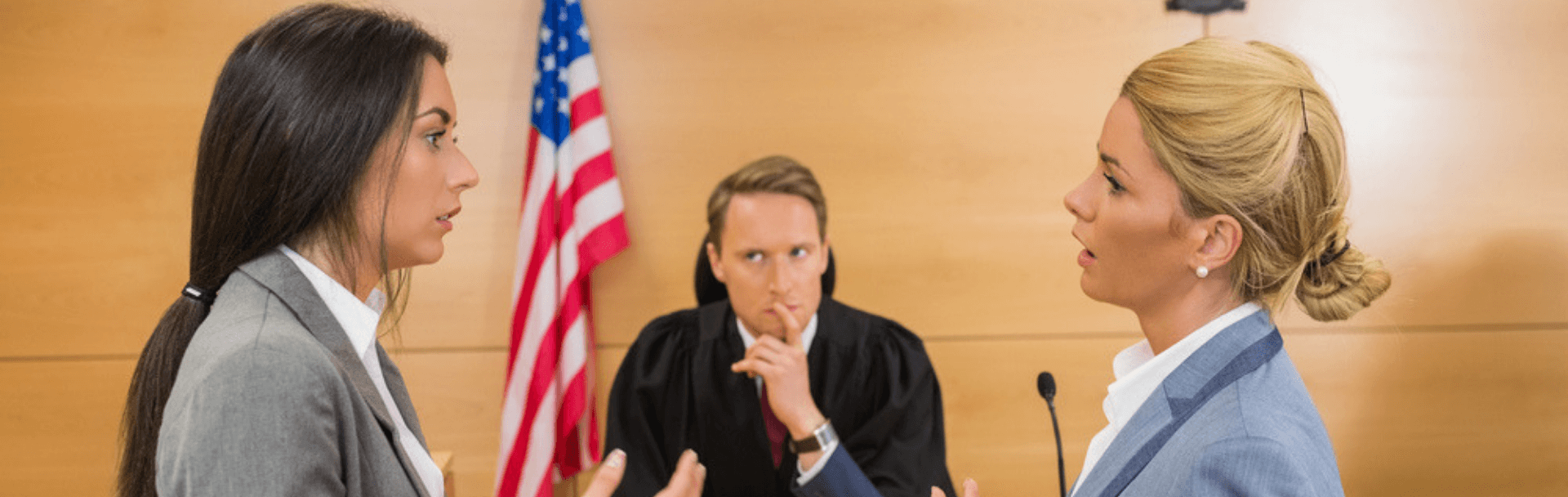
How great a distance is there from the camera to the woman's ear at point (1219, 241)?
1.34 m

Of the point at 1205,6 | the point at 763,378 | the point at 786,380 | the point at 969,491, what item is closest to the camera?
the point at 969,491

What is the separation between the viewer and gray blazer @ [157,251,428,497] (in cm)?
109

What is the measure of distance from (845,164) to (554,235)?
0.97m

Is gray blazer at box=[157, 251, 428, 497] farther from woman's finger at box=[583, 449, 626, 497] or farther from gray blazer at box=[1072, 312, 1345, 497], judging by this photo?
gray blazer at box=[1072, 312, 1345, 497]

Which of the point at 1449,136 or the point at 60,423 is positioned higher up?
the point at 1449,136

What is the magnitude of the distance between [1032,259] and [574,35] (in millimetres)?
1669

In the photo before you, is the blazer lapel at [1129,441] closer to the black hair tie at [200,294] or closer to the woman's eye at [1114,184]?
the woman's eye at [1114,184]

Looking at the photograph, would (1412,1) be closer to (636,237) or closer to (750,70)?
(750,70)

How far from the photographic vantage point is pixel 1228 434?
1.21 meters

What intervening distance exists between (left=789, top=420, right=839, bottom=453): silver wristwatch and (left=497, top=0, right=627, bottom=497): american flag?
150 cm

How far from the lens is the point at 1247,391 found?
1.28 meters

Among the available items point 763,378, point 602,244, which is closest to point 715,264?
point 763,378

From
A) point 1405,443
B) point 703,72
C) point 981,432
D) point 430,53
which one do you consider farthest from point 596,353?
point 1405,443

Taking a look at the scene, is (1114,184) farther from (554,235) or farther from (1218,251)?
(554,235)
